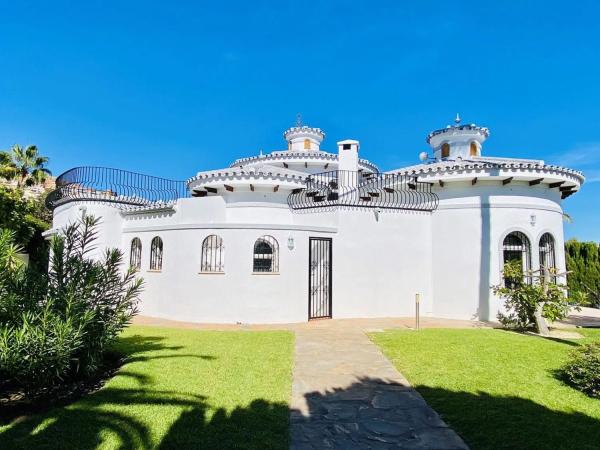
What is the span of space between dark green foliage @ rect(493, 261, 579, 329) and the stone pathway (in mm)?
6491

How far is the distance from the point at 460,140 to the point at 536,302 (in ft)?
35.6

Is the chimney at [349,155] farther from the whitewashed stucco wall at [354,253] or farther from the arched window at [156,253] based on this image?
the arched window at [156,253]

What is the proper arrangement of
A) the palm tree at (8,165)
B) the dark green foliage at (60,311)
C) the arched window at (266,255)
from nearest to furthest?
the dark green foliage at (60,311) < the arched window at (266,255) < the palm tree at (8,165)

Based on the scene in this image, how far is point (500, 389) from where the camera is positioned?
6.30 m

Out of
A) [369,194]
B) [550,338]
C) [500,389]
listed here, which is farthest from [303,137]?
[500,389]

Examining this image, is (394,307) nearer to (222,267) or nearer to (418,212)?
(418,212)

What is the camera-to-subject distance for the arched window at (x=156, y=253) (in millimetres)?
15047

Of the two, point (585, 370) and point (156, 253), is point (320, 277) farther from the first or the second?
point (585, 370)

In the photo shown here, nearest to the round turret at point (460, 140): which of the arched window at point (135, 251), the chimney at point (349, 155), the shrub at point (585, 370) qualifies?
the chimney at point (349, 155)

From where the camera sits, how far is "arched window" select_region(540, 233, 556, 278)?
14.9m

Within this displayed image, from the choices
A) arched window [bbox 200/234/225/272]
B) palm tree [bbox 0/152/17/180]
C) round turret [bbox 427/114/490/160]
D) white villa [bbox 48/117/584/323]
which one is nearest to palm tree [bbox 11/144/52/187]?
palm tree [bbox 0/152/17/180]

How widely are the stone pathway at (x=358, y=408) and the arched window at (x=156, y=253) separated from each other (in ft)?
28.3

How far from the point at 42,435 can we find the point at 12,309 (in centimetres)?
212

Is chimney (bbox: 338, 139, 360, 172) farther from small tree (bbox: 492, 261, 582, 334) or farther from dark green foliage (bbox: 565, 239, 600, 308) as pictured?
dark green foliage (bbox: 565, 239, 600, 308)
